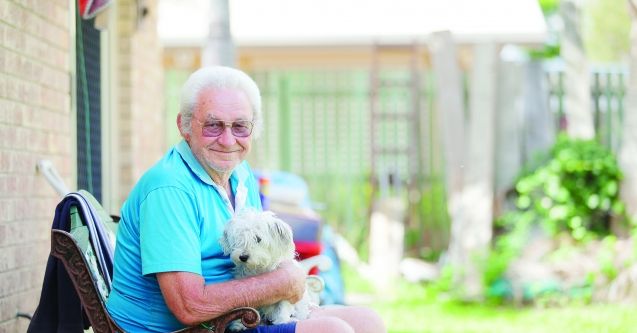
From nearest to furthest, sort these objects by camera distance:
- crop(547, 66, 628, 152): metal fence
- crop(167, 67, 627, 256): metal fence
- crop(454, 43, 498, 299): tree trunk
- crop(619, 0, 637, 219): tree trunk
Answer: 1. crop(619, 0, 637, 219): tree trunk
2. crop(454, 43, 498, 299): tree trunk
3. crop(547, 66, 628, 152): metal fence
4. crop(167, 67, 627, 256): metal fence

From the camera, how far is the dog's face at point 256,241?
3258 millimetres

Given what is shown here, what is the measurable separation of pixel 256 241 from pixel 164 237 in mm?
285

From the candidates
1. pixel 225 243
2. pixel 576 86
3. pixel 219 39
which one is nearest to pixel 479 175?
pixel 576 86

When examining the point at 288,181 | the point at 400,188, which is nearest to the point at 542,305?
the point at 288,181

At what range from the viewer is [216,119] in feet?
11.3

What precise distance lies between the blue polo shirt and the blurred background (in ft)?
3.76

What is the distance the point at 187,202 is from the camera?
3260mm

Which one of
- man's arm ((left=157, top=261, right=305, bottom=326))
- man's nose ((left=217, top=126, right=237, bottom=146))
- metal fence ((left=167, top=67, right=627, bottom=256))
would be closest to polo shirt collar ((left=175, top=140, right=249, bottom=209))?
man's nose ((left=217, top=126, right=237, bottom=146))

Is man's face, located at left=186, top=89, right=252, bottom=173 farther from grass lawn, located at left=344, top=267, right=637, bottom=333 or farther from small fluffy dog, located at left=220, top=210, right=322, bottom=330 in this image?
grass lawn, located at left=344, top=267, right=637, bottom=333

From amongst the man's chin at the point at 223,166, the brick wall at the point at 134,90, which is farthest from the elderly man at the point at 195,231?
the brick wall at the point at 134,90

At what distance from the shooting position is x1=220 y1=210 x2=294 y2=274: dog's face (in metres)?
3.26

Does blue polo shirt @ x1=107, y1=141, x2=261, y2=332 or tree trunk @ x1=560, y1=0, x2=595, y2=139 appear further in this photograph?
tree trunk @ x1=560, y1=0, x2=595, y2=139

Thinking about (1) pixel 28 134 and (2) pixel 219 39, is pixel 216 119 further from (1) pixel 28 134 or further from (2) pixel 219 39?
(2) pixel 219 39

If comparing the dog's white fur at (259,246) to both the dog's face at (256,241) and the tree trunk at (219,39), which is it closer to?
the dog's face at (256,241)
